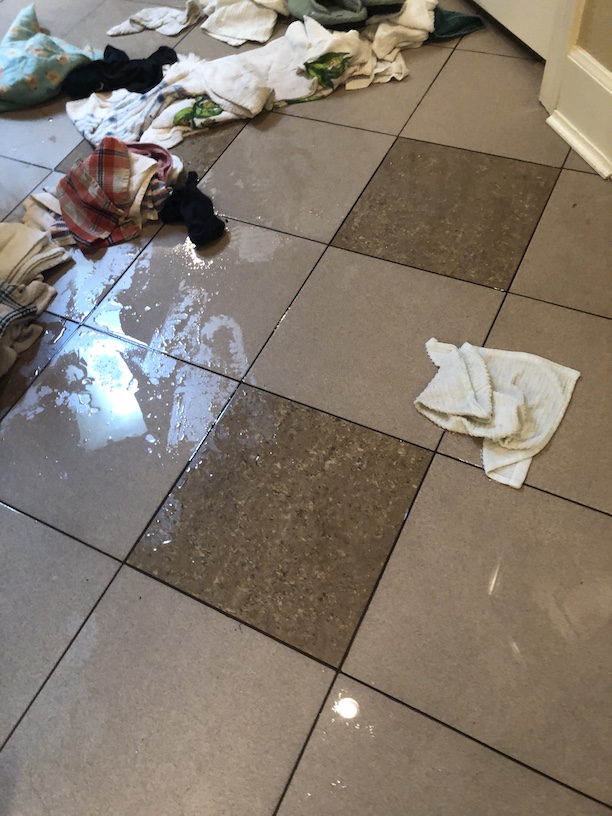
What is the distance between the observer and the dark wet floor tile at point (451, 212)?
144 centimetres

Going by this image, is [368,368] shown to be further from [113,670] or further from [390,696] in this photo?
[113,670]

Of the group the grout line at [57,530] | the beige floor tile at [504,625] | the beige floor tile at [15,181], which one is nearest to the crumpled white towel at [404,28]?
the beige floor tile at [15,181]

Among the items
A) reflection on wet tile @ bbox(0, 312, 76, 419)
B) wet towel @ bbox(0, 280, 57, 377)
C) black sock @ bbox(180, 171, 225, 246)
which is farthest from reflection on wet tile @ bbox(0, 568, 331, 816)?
black sock @ bbox(180, 171, 225, 246)

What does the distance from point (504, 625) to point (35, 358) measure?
1.21m

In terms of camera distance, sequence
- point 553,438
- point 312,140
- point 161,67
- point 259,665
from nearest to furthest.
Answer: point 259,665
point 553,438
point 312,140
point 161,67

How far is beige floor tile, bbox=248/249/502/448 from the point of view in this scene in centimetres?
129

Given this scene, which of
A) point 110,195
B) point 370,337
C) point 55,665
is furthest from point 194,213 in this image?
point 55,665

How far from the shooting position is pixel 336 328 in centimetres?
Result: 140

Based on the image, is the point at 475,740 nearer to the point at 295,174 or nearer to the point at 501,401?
the point at 501,401

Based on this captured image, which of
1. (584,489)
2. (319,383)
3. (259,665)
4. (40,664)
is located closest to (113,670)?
(40,664)

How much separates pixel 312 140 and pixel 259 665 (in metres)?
1.38

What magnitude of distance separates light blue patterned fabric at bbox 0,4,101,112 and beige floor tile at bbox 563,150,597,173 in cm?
159

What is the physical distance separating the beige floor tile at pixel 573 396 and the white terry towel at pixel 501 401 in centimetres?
2

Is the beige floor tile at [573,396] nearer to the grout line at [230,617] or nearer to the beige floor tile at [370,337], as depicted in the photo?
the beige floor tile at [370,337]
